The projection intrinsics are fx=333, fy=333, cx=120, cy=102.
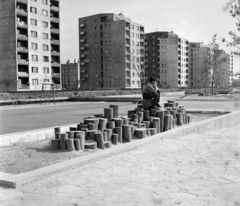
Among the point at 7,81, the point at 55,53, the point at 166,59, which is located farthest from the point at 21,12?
the point at 166,59

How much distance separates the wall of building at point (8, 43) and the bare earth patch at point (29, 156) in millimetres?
52803

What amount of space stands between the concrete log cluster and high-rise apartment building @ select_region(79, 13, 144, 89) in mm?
78496

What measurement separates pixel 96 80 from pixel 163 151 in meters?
92.0

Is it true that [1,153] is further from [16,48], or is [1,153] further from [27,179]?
[16,48]

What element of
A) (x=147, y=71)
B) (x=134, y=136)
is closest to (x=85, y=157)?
(x=134, y=136)

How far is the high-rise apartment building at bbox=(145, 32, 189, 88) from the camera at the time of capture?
11481cm

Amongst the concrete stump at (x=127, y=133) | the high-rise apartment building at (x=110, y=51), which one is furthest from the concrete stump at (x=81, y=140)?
the high-rise apartment building at (x=110, y=51)

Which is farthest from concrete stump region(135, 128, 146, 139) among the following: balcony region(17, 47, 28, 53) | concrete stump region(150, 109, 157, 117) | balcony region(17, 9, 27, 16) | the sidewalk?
balcony region(17, 9, 27, 16)

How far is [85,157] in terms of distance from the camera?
596 cm

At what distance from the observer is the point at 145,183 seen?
4887mm

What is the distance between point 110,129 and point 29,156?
80.8 inches

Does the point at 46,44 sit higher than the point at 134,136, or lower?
higher

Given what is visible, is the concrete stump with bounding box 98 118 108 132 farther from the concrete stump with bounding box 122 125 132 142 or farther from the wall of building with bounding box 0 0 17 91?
the wall of building with bounding box 0 0 17 91

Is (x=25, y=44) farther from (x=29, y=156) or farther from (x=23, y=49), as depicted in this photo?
(x=29, y=156)
